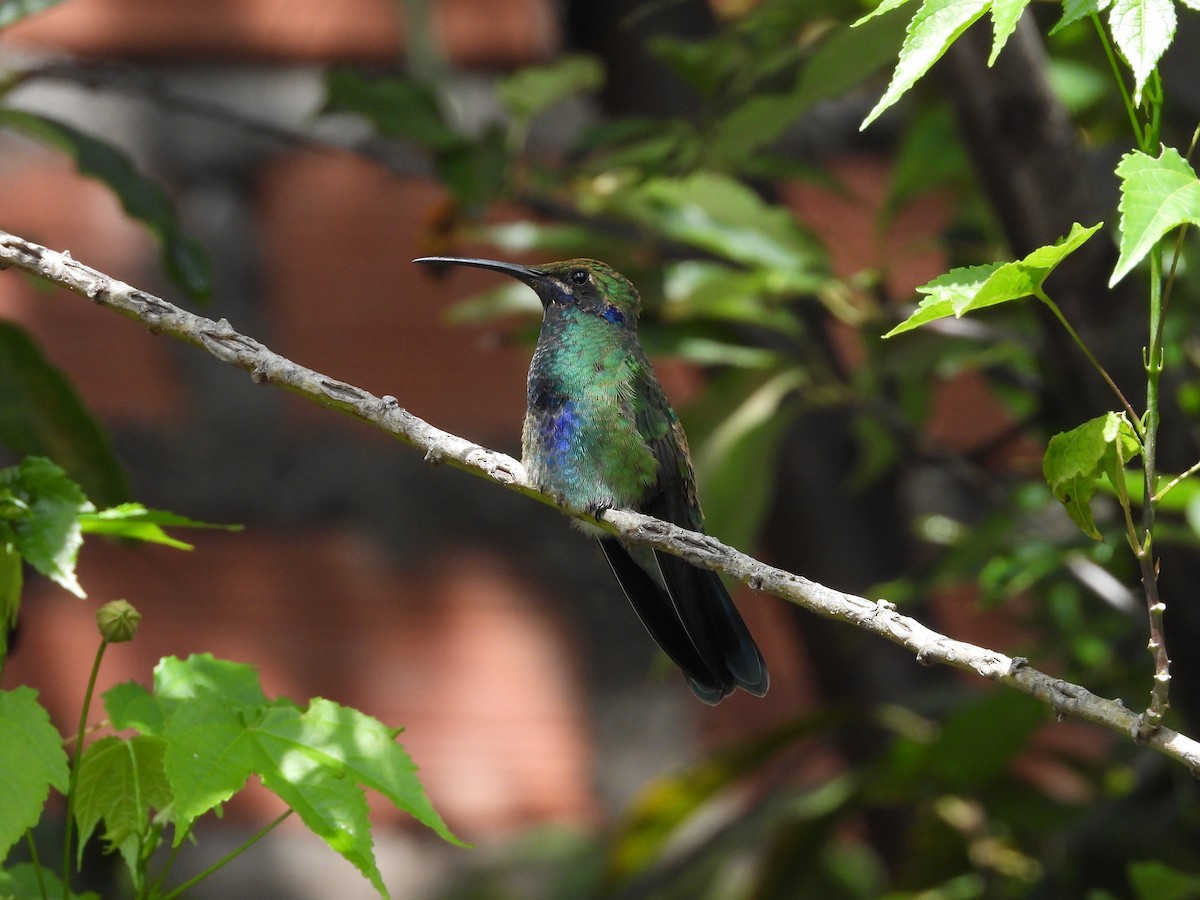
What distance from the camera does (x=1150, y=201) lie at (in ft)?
3.07

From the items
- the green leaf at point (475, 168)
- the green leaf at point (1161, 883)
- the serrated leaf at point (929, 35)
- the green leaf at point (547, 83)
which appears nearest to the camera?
the serrated leaf at point (929, 35)

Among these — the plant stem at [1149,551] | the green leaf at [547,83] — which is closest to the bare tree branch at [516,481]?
the plant stem at [1149,551]

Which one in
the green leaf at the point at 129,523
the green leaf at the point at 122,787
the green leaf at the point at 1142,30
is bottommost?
the green leaf at the point at 122,787

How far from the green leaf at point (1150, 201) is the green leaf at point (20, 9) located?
1632 millimetres

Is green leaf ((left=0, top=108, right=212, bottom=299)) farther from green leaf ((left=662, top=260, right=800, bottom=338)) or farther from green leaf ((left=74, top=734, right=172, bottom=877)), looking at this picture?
green leaf ((left=74, top=734, right=172, bottom=877))

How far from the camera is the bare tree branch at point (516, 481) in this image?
1039 mm

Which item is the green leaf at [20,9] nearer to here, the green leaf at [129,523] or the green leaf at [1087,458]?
the green leaf at [129,523]

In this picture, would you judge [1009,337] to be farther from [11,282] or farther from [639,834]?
[11,282]

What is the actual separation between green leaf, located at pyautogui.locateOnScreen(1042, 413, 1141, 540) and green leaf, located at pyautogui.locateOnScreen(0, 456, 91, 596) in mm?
873

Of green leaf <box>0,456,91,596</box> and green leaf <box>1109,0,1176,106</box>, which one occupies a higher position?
green leaf <box>1109,0,1176,106</box>

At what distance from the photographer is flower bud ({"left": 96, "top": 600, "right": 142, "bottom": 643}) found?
129cm

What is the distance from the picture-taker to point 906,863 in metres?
2.76

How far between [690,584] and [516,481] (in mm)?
492

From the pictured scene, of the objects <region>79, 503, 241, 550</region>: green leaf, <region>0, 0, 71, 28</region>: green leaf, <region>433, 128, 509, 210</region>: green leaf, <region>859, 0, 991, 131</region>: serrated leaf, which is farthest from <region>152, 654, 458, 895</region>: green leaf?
<region>433, 128, 509, 210</region>: green leaf
